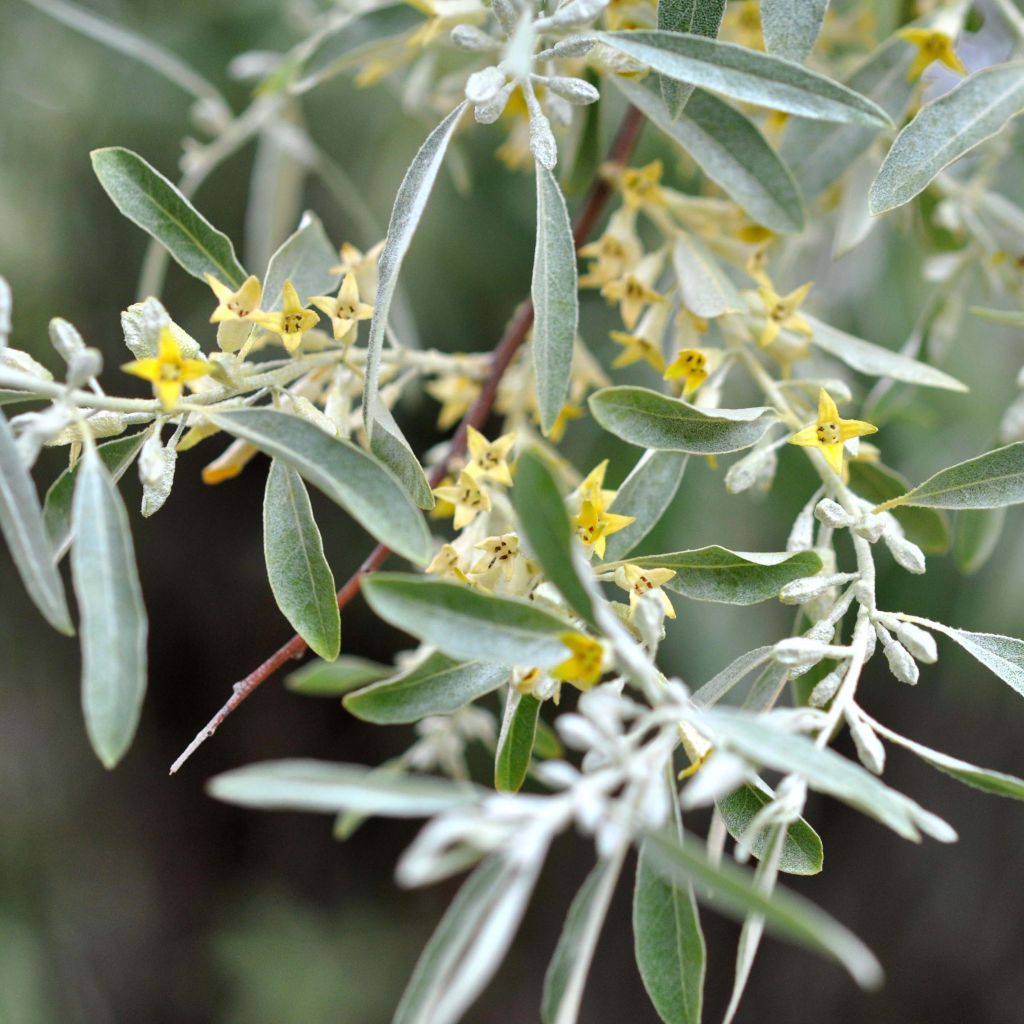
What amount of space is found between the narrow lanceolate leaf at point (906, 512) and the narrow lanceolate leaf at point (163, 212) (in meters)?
0.43

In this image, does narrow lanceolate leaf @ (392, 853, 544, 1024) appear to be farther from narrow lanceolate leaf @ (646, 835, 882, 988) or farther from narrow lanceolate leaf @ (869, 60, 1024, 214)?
narrow lanceolate leaf @ (869, 60, 1024, 214)

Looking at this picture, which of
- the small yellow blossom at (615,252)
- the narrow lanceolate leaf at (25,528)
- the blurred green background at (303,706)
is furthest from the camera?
the blurred green background at (303,706)

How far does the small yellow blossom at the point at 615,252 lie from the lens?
0.75 metres

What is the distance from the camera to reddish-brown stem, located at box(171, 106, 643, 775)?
0.54 m

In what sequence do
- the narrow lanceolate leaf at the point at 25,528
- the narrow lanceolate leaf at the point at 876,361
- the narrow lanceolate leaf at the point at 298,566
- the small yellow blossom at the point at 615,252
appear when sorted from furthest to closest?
the small yellow blossom at the point at 615,252, the narrow lanceolate leaf at the point at 876,361, the narrow lanceolate leaf at the point at 298,566, the narrow lanceolate leaf at the point at 25,528

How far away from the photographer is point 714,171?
2.08 ft

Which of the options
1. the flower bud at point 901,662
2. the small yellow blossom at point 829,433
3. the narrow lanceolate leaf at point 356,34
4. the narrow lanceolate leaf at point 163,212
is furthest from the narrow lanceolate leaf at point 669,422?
the narrow lanceolate leaf at point 356,34

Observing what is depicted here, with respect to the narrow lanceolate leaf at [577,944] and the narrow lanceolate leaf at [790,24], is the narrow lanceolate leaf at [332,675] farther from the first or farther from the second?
the narrow lanceolate leaf at [790,24]

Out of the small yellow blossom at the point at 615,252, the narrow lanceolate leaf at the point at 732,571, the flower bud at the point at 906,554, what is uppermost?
the small yellow blossom at the point at 615,252

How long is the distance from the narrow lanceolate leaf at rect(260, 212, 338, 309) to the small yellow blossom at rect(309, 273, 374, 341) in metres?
0.05

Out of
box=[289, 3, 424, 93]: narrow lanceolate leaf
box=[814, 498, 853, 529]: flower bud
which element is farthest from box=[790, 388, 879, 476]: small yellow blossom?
box=[289, 3, 424, 93]: narrow lanceolate leaf

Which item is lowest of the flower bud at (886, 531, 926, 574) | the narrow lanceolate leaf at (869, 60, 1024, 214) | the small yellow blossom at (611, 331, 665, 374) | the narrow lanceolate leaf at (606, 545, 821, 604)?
the flower bud at (886, 531, 926, 574)

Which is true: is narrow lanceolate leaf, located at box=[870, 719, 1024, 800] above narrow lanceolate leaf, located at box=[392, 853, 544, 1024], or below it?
below

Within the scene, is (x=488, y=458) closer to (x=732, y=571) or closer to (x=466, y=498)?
(x=466, y=498)
